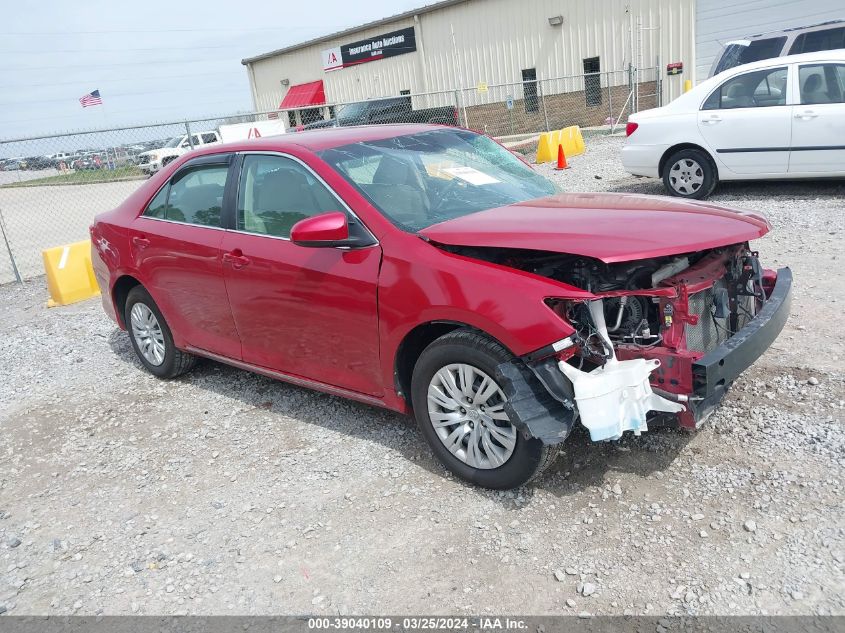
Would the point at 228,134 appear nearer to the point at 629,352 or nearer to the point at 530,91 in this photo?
the point at 530,91

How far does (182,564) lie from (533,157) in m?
15.4

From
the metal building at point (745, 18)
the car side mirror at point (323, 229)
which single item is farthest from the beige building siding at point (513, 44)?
the car side mirror at point (323, 229)

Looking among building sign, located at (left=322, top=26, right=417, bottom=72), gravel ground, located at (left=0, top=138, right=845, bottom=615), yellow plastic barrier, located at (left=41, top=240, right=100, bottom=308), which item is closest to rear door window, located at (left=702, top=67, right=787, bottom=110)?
gravel ground, located at (left=0, top=138, right=845, bottom=615)

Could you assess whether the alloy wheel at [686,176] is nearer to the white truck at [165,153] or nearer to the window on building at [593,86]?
the white truck at [165,153]

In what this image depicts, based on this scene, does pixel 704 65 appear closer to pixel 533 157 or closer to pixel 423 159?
pixel 533 157

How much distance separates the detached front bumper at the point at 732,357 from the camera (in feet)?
9.72

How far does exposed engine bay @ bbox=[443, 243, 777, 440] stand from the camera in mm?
2971

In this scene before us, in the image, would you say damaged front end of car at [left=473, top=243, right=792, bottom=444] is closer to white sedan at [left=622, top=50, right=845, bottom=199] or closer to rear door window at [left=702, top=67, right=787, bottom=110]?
white sedan at [left=622, top=50, right=845, bottom=199]

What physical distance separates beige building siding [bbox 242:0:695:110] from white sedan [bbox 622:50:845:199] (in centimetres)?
1535

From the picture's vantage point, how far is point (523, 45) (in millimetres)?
26672

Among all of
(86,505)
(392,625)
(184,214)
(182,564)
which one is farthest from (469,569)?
(184,214)

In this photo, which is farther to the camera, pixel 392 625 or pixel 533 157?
pixel 533 157

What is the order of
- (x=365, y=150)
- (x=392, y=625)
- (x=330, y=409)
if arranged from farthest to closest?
(x=330, y=409)
(x=365, y=150)
(x=392, y=625)

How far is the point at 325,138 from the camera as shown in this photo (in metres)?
4.34
